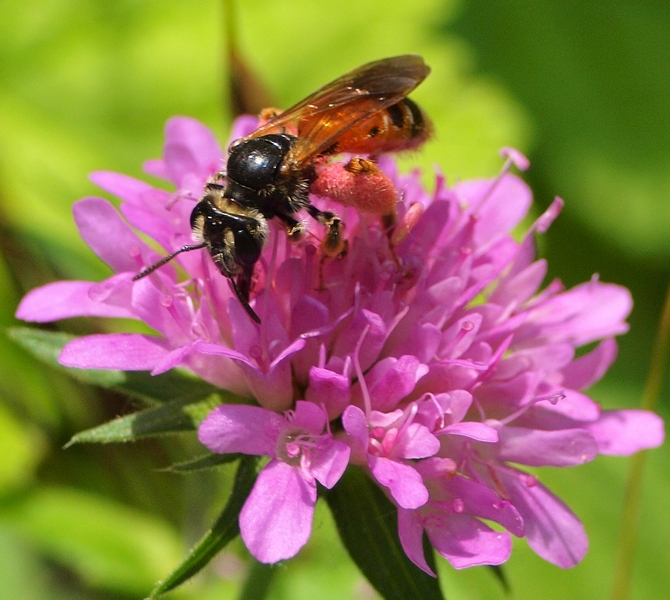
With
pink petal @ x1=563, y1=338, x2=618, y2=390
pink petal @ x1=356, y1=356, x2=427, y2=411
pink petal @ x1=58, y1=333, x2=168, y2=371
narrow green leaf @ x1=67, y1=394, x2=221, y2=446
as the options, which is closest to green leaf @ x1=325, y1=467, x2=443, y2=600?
pink petal @ x1=356, y1=356, x2=427, y2=411

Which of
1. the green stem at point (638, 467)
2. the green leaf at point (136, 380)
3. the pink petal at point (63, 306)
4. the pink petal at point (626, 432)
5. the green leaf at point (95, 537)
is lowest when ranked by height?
the green leaf at point (95, 537)

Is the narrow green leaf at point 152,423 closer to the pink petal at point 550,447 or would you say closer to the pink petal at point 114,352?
the pink petal at point 114,352

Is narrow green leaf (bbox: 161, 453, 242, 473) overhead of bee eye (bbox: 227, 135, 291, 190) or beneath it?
beneath

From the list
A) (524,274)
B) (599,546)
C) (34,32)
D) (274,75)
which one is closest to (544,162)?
(274,75)

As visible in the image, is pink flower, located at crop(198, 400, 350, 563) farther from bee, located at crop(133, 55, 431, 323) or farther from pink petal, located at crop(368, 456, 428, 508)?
bee, located at crop(133, 55, 431, 323)

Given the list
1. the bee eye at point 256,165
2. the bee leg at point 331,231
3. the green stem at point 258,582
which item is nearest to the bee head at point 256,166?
the bee eye at point 256,165

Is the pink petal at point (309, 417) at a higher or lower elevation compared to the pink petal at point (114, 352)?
lower

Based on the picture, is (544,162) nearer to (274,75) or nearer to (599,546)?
(274,75)

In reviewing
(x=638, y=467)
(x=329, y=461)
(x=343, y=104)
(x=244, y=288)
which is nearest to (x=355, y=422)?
(x=329, y=461)
